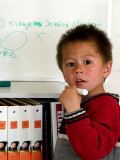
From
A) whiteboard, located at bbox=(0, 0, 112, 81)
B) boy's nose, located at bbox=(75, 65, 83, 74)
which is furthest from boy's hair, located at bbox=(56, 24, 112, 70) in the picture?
whiteboard, located at bbox=(0, 0, 112, 81)

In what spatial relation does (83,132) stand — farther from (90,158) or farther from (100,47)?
(100,47)

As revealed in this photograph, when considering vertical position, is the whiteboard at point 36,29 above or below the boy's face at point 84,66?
above

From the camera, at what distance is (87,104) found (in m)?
0.82

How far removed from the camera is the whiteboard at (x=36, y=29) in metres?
1.22

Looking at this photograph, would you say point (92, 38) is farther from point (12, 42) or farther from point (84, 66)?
point (12, 42)

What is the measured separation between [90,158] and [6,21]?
2.69 feet

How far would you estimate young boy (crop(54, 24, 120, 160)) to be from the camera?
2.33ft

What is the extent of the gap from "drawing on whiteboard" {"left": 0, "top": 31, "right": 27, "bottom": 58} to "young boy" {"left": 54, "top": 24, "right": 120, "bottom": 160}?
13.3 inches

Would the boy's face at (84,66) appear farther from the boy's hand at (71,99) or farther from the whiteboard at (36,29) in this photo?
the whiteboard at (36,29)

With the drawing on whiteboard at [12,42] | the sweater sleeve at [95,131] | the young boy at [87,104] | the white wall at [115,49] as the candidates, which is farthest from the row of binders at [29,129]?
the white wall at [115,49]

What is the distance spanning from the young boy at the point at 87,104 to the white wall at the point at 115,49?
49cm

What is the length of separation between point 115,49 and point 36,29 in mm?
490

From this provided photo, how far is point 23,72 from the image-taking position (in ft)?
4.09

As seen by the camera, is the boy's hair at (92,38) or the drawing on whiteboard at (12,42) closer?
the boy's hair at (92,38)
